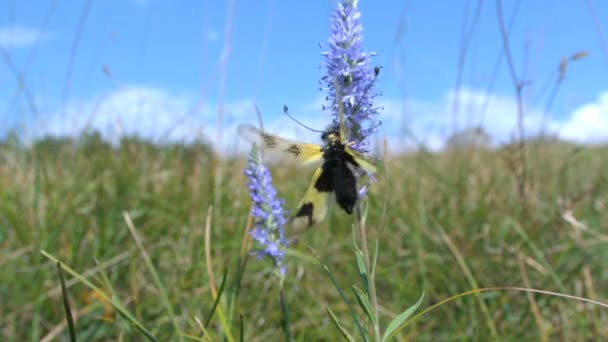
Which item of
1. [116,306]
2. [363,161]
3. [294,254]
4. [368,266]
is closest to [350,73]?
[363,161]

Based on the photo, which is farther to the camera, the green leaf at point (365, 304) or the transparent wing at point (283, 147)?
the transparent wing at point (283, 147)

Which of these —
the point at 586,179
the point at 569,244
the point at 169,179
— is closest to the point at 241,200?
the point at 169,179

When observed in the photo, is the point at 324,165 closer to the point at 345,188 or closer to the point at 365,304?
the point at 345,188

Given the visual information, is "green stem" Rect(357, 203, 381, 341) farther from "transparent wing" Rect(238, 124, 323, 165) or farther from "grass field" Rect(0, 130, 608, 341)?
A: "grass field" Rect(0, 130, 608, 341)

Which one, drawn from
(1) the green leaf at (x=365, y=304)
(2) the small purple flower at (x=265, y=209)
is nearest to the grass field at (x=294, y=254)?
(2) the small purple flower at (x=265, y=209)

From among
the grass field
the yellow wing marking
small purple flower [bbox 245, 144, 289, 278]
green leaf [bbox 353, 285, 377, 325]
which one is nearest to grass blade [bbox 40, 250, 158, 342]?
small purple flower [bbox 245, 144, 289, 278]

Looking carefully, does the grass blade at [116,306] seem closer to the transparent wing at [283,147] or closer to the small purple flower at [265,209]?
the small purple flower at [265,209]
